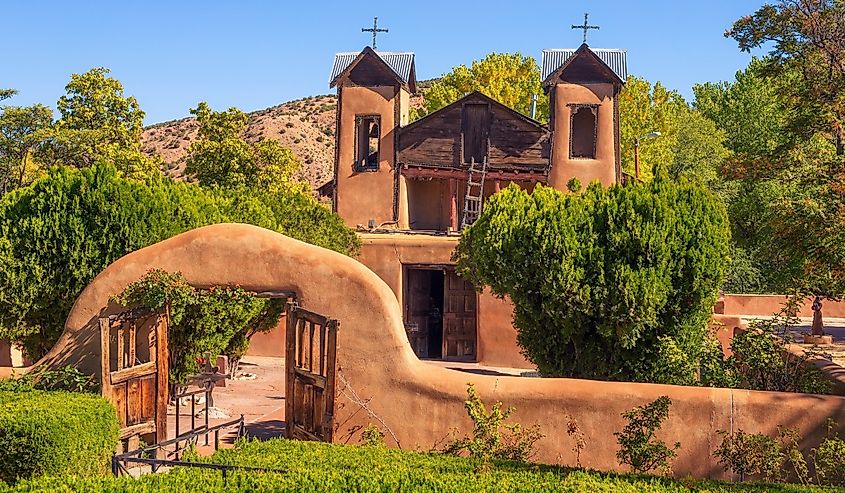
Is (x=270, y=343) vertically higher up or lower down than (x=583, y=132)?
lower down

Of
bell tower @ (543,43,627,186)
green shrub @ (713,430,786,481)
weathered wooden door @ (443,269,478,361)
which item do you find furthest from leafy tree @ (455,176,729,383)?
bell tower @ (543,43,627,186)

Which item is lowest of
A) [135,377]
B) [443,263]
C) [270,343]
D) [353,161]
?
[270,343]

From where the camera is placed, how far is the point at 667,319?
15.8 metres

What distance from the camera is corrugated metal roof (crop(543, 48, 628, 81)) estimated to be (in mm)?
30828

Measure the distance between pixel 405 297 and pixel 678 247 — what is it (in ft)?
37.6

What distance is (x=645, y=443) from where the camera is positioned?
11703 millimetres

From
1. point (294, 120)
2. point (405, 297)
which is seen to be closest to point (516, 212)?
point (405, 297)

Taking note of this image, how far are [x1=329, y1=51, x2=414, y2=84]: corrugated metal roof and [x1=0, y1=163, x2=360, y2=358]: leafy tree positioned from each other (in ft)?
53.5

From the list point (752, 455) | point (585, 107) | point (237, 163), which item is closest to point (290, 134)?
point (237, 163)

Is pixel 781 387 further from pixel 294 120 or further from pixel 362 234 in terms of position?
pixel 294 120

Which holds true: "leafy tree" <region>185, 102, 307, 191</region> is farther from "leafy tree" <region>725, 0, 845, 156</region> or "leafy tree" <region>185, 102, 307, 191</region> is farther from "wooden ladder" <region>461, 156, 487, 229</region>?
"leafy tree" <region>725, 0, 845, 156</region>

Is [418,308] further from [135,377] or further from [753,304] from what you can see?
[753,304]

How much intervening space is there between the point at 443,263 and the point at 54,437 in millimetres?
14582

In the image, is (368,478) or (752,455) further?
(752,455)
